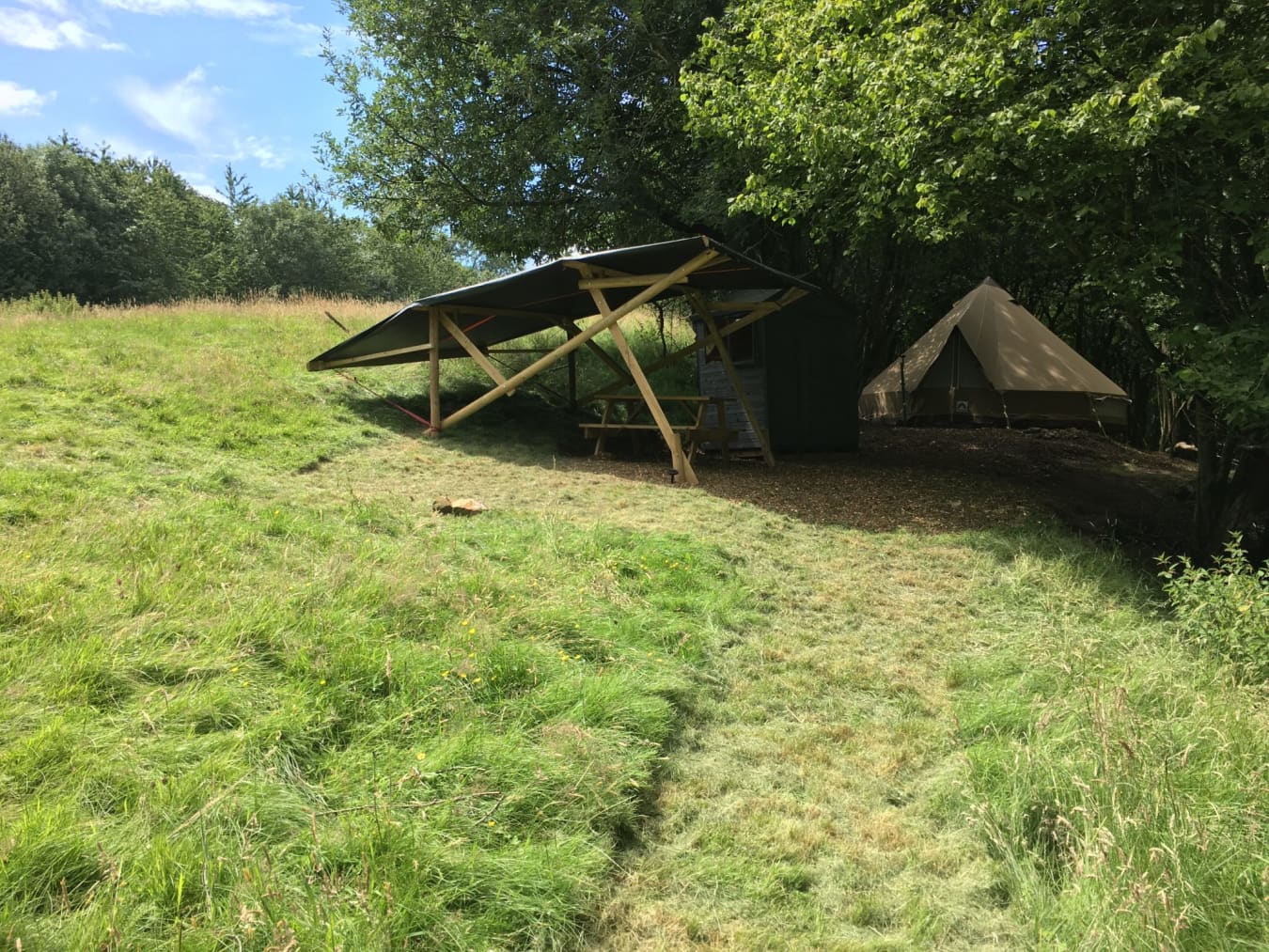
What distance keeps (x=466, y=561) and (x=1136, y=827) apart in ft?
12.2

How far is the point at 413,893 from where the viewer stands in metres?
1.92

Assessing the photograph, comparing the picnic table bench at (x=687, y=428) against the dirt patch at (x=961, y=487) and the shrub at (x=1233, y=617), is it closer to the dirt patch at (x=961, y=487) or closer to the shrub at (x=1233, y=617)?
the dirt patch at (x=961, y=487)

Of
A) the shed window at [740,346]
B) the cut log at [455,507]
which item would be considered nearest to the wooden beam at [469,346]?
the shed window at [740,346]

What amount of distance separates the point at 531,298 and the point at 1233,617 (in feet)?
28.8

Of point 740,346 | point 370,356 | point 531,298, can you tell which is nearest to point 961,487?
point 740,346

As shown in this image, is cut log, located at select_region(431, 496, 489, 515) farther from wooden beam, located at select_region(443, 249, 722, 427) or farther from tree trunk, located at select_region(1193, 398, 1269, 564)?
tree trunk, located at select_region(1193, 398, 1269, 564)

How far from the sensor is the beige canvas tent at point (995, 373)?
12.5 m

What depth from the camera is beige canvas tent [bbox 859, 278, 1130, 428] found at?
12.5 m

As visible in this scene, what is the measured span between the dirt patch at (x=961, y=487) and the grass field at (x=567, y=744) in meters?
2.21

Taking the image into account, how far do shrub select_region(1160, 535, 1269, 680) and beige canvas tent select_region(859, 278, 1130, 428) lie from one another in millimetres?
8776

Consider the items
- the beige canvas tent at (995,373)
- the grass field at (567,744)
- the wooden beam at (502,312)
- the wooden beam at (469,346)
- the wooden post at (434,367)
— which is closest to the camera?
the grass field at (567,744)

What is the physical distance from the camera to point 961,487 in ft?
30.1

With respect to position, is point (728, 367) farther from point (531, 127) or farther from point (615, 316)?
point (531, 127)

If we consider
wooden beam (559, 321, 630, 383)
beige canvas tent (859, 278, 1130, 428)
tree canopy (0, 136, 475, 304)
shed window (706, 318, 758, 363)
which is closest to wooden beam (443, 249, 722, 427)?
wooden beam (559, 321, 630, 383)
